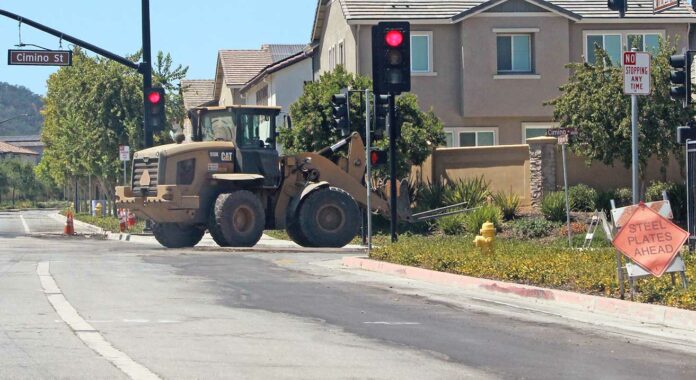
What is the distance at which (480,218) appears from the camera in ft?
102

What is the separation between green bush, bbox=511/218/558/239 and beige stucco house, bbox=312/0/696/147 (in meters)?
10.8

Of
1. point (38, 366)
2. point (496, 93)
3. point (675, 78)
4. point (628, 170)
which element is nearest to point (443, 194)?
point (628, 170)

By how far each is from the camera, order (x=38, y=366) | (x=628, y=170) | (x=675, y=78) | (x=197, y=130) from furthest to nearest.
Result: (x=628, y=170) → (x=197, y=130) → (x=675, y=78) → (x=38, y=366)

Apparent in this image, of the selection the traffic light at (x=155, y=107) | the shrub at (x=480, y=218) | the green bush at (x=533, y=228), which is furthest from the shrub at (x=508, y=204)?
the traffic light at (x=155, y=107)

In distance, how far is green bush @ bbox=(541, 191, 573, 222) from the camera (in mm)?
31172

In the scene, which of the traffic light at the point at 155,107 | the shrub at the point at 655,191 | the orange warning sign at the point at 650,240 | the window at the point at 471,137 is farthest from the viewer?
the window at the point at 471,137

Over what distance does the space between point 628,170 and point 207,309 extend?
22038mm

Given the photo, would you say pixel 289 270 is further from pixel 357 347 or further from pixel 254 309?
pixel 357 347

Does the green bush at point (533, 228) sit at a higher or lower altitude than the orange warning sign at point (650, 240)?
lower

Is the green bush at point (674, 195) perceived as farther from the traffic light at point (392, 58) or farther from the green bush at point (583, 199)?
the traffic light at point (392, 58)

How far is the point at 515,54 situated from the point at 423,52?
315 cm

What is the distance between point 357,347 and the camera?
10.9 m

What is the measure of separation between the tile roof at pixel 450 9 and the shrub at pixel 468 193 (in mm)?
8398

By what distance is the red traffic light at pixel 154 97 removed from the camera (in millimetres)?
33469
